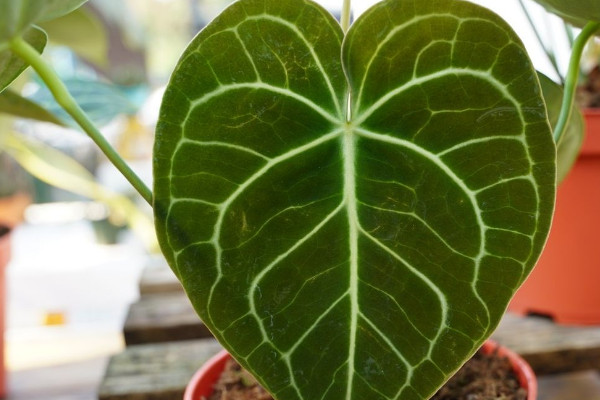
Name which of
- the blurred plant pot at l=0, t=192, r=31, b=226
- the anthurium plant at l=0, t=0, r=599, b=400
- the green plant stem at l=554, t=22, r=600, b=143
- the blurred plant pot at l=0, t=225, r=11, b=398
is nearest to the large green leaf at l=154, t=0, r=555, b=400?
the anthurium plant at l=0, t=0, r=599, b=400

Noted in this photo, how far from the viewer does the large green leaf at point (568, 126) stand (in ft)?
1.92

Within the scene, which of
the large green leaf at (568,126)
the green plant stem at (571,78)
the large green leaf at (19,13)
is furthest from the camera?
the large green leaf at (568,126)

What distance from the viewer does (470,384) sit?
57 centimetres

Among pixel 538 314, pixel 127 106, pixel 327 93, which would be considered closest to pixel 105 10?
pixel 127 106

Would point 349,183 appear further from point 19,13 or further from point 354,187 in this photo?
point 19,13

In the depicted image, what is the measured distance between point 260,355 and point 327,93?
18 cm

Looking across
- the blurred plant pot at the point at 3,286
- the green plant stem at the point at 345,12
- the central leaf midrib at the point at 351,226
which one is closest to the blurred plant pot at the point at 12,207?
the blurred plant pot at the point at 3,286

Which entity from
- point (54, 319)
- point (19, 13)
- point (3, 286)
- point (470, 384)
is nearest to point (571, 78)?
point (470, 384)

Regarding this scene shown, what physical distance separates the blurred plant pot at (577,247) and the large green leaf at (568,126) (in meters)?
0.22

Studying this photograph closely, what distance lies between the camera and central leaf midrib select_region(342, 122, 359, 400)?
16.5 inches

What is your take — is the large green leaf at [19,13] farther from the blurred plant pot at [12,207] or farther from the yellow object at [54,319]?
the blurred plant pot at [12,207]

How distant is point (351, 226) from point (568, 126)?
335 millimetres

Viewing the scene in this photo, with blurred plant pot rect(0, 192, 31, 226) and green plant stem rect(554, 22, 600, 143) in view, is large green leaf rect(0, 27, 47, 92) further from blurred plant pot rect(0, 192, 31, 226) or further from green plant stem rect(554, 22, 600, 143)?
blurred plant pot rect(0, 192, 31, 226)

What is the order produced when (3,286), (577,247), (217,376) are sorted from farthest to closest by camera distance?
(3,286), (577,247), (217,376)
